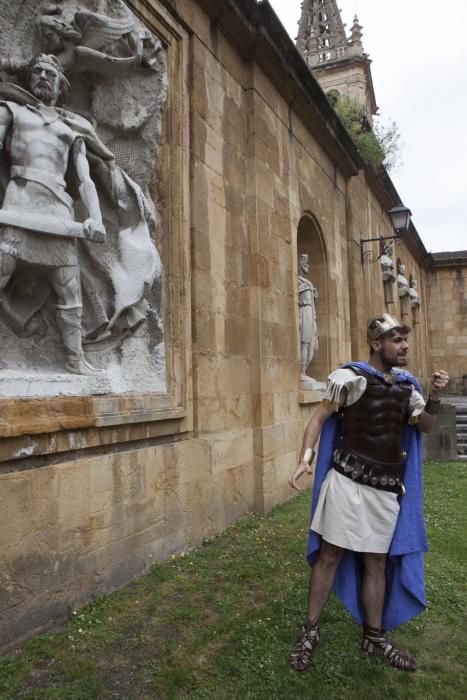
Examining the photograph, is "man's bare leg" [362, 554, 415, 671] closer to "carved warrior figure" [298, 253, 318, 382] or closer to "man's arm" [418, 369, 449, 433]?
"man's arm" [418, 369, 449, 433]

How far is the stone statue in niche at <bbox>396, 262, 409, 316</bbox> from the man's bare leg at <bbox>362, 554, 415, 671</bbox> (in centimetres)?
1479

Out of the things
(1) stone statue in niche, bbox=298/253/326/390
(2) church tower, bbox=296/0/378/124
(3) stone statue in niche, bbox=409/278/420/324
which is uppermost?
(2) church tower, bbox=296/0/378/124

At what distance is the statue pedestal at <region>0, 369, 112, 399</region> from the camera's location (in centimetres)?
324

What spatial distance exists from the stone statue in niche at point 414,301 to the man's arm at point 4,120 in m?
16.6

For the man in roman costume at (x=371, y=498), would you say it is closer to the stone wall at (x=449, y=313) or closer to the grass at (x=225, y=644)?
the grass at (x=225, y=644)

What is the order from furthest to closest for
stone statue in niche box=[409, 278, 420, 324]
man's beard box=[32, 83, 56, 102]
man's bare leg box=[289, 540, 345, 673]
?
stone statue in niche box=[409, 278, 420, 324] → man's beard box=[32, 83, 56, 102] → man's bare leg box=[289, 540, 345, 673]

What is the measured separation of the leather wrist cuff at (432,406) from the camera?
302cm

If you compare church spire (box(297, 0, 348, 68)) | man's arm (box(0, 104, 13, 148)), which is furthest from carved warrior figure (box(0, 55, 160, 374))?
church spire (box(297, 0, 348, 68))

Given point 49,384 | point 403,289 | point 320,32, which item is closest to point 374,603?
point 49,384

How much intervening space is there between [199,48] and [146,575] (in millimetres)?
5113

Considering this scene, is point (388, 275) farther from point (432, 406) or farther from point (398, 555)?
point (398, 555)

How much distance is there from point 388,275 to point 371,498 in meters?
12.0

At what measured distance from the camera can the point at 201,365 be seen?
514 centimetres

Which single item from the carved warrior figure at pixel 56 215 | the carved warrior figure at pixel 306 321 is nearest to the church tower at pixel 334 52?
the carved warrior figure at pixel 306 321
